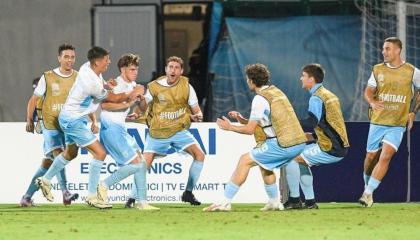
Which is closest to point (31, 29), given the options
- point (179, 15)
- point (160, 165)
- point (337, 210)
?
point (179, 15)

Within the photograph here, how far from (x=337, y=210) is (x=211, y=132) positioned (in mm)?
3080

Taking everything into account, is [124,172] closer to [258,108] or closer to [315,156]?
[258,108]

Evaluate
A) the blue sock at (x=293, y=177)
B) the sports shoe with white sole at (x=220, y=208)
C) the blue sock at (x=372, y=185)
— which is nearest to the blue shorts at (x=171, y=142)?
the blue sock at (x=293, y=177)

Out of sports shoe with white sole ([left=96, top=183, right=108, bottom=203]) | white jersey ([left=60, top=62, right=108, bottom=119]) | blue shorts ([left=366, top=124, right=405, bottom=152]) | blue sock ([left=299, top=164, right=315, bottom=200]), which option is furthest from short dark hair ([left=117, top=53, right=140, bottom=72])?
blue shorts ([left=366, top=124, right=405, bottom=152])

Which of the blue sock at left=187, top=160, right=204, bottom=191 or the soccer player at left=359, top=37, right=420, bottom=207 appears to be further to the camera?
the blue sock at left=187, top=160, right=204, bottom=191

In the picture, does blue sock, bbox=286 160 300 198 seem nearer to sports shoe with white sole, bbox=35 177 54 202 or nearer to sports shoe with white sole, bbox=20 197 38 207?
sports shoe with white sole, bbox=35 177 54 202

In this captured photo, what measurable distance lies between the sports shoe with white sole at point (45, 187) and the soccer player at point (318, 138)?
2.84 m

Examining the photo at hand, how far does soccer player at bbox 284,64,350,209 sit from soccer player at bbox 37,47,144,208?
6.57 ft

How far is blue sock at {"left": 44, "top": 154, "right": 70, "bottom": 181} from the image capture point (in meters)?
17.8

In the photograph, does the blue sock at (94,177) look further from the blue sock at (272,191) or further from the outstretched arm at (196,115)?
the blue sock at (272,191)

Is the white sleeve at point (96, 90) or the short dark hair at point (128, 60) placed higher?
the short dark hair at point (128, 60)

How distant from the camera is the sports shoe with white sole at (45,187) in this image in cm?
1759

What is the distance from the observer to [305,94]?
25391 millimetres

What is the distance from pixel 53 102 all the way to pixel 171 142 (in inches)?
61.8
